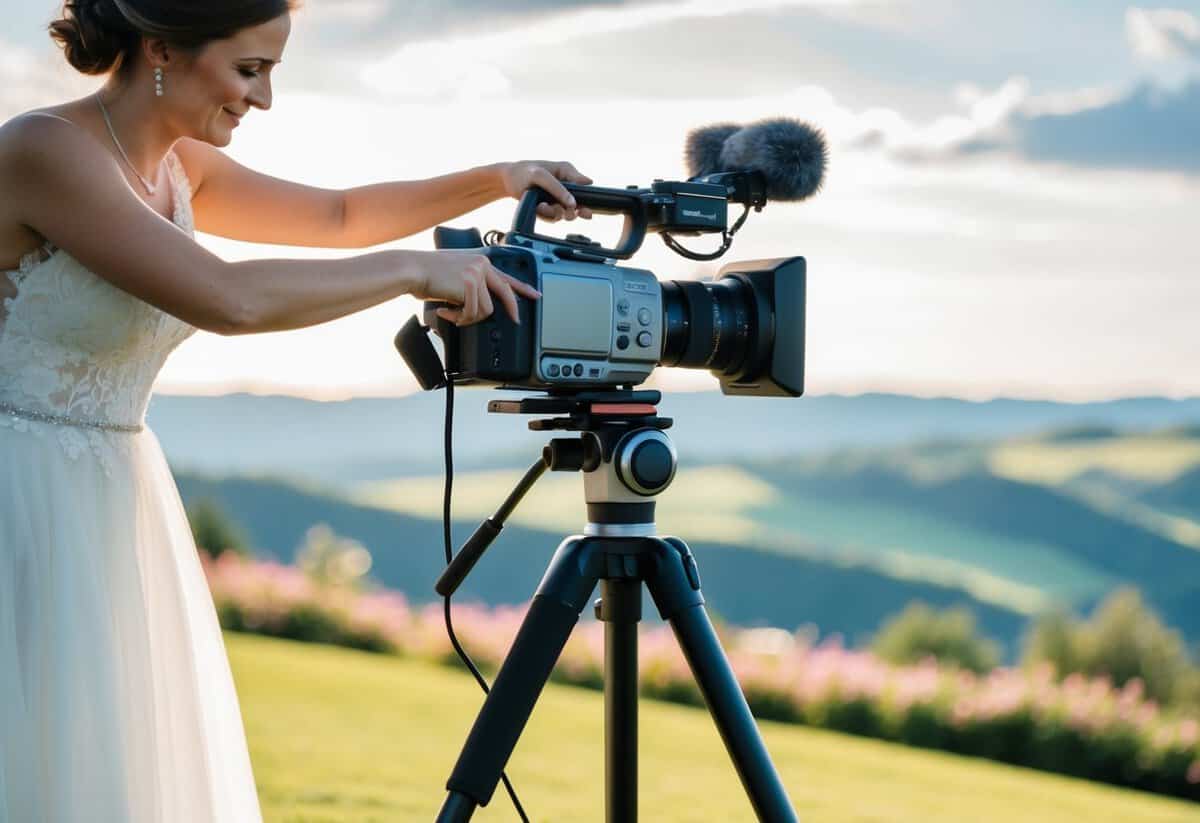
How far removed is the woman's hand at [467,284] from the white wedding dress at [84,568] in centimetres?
38

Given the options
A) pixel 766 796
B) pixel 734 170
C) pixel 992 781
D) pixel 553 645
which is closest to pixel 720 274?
pixel 734 170

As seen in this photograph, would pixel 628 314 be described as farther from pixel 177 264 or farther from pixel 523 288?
pixel 177 264

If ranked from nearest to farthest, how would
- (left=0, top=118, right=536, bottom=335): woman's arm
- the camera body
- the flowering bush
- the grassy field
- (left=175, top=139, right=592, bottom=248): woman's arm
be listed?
(left=0, top=118, right=536, bottom=335): woman's arm < the camera body < (left=175, top=139, right=592, bottom=248): woman's arm < the grassy field < the flowering bush

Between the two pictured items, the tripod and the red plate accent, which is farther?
the red plate accent

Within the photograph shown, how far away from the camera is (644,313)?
5.66 ft

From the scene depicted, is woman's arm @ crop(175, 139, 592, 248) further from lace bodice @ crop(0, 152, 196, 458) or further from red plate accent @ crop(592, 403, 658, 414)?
red plate accent @ crop(592, 403, 658, 414)

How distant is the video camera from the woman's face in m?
0.29

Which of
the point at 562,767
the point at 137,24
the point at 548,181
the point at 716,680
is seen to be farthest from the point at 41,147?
the point at 562,767

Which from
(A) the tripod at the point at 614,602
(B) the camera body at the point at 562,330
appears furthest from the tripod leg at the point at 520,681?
(B) the camera body at the point at 562,330

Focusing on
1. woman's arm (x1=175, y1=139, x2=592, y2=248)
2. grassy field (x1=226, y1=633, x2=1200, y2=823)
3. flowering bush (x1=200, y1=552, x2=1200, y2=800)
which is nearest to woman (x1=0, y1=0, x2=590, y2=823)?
woman's arm (x1=175, y1=139, x2=592, y2=248)

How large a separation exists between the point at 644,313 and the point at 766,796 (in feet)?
2.02

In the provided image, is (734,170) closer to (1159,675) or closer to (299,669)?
(299,669)

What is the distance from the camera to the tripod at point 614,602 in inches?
63.2

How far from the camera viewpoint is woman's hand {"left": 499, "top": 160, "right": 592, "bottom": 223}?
180 centimetres
